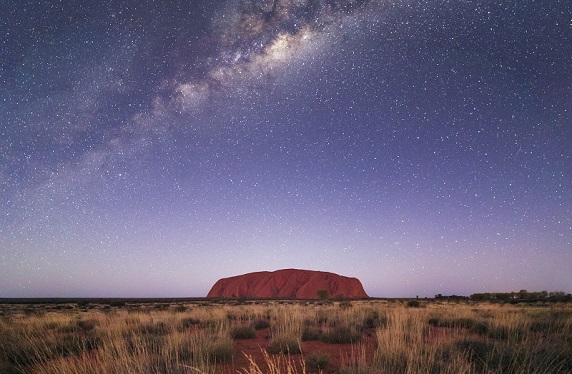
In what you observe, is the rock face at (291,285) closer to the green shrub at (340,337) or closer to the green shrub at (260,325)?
the green shrub at (260,325)

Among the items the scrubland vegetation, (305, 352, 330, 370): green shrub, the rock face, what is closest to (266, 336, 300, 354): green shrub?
the scrubland vegetation

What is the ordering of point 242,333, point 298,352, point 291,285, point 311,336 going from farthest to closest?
point 291,285, point 242,333, point 311,336, point 298,352

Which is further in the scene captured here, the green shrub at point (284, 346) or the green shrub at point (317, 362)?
the green shrub at point (284, 346)

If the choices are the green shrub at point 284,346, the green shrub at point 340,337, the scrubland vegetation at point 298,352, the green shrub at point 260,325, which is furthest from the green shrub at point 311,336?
the green shrub at point 260,325

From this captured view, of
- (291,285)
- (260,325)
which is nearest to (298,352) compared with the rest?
(260,325)

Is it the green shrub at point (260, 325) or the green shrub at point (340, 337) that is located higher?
the green shrub at point (340, 337)

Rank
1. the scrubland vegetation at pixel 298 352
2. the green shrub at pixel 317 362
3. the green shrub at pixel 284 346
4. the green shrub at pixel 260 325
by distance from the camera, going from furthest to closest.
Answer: the green shrub at pixel 260 325, the green shrub at pixel 284 346, the green shrub at pixel 317 362, the scrubland vegetation at pixel 298 352

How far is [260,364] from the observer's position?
21.1 feet

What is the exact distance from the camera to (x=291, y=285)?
132500 millimetres

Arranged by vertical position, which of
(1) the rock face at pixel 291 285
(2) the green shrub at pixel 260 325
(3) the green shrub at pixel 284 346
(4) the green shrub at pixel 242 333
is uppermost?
(3) the green shrub at pixel 284 346

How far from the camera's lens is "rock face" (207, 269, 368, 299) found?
12731cm

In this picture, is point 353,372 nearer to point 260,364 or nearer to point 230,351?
point 260,364

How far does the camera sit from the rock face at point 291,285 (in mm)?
127312

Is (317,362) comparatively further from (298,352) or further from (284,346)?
(284,346)
